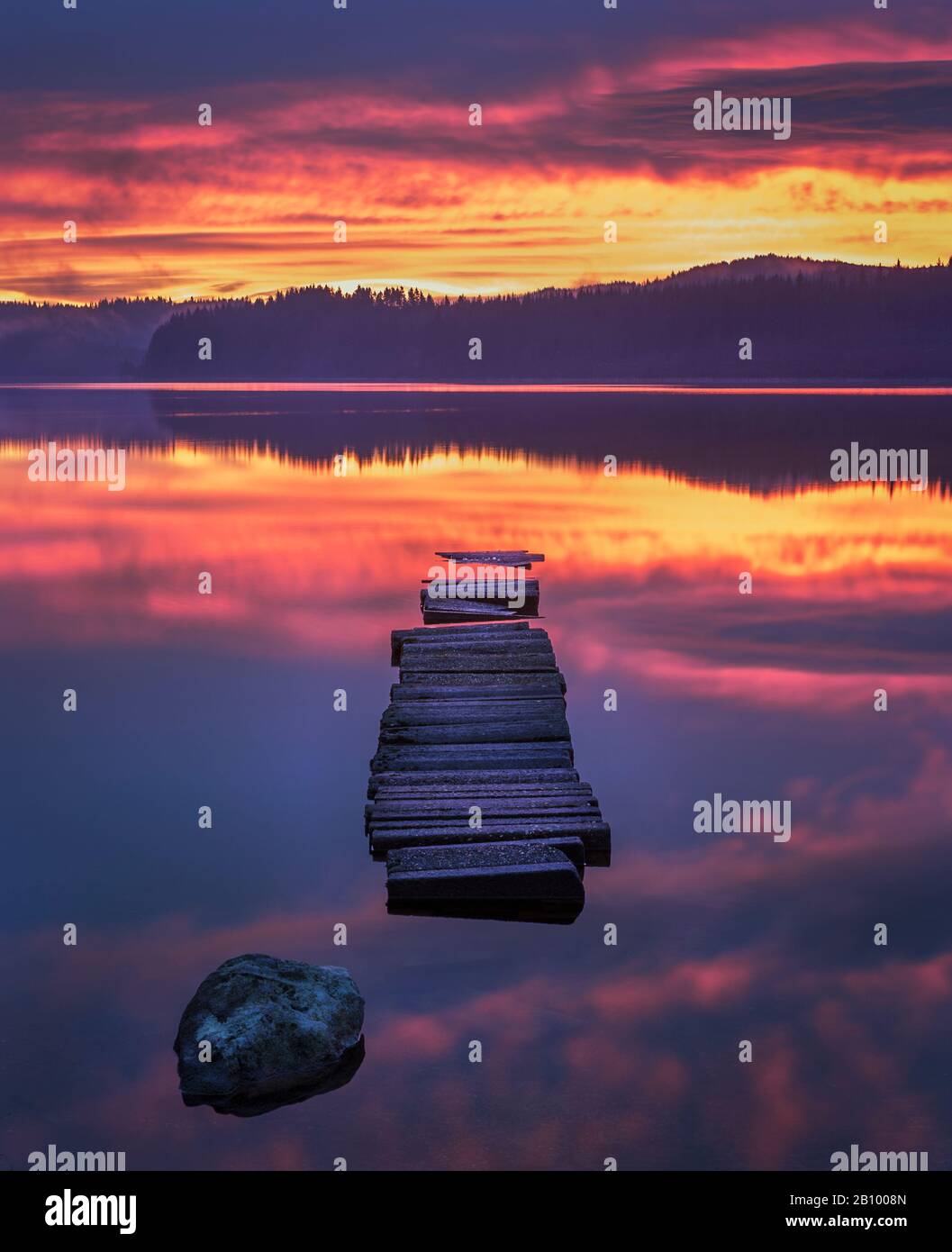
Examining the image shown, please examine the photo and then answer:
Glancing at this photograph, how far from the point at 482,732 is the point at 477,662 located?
3.03 m

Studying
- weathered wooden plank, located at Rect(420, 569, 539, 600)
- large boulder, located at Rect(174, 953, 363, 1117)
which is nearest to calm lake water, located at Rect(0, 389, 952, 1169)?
large boulder, located at Rect(174, 953, 363, 1117)

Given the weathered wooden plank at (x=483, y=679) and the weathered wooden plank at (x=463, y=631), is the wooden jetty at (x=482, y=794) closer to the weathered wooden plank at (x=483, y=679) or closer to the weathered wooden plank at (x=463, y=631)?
the weathered wooden plank at (x=483, y=679)

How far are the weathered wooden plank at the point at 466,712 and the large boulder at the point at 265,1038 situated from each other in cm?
602

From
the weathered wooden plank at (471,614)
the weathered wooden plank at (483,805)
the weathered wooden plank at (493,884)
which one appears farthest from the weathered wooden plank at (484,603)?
the weathered wooden plank at (493,884)

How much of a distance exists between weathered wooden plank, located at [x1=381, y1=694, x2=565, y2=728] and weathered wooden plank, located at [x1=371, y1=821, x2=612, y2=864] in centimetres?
318

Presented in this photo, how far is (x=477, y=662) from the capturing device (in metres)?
17.3

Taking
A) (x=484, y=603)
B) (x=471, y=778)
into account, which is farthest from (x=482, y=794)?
(x=484, y=603)

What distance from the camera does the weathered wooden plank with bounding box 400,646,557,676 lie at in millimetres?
16969

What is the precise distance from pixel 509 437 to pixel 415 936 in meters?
61.7

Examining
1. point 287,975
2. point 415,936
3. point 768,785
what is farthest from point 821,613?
point 287,975

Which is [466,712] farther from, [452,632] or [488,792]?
[452,632]
